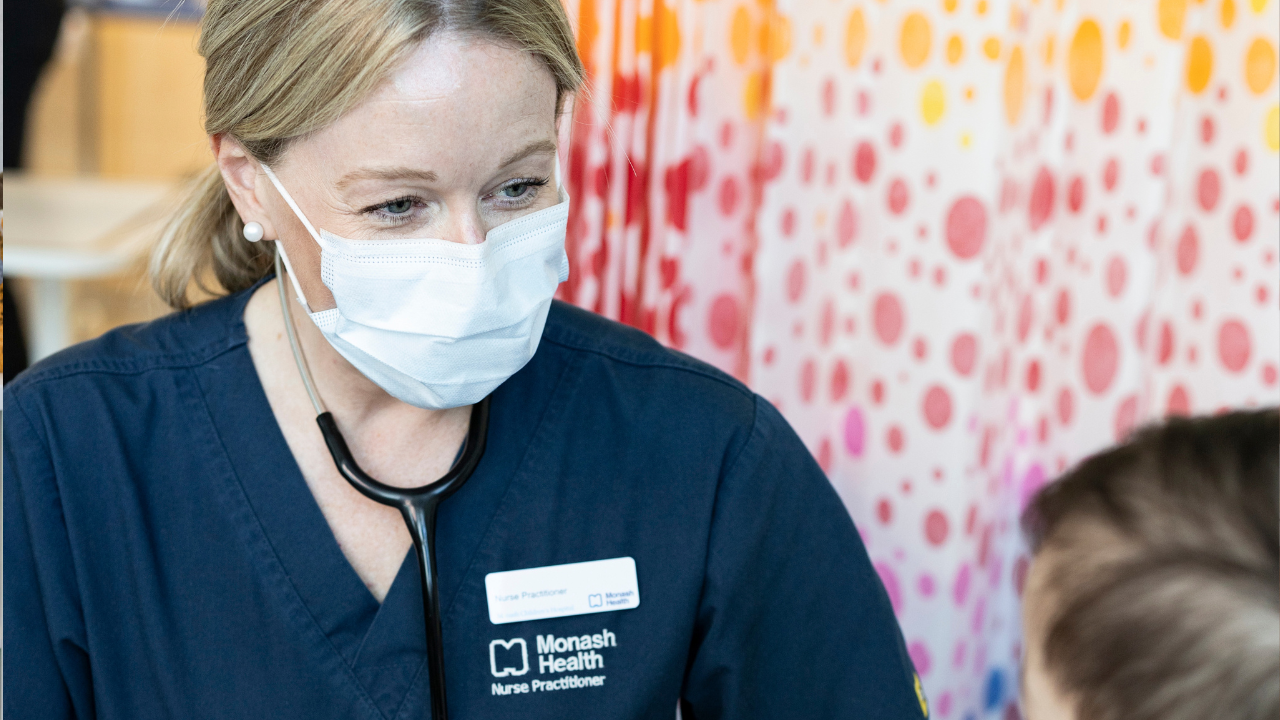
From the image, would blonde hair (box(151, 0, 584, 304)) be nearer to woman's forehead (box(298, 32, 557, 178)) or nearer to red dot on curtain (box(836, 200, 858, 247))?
woman's forehead (box(298, 32, 557, 178))

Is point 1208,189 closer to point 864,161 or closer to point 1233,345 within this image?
point 1233,345

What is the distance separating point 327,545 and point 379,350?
0.20 meters

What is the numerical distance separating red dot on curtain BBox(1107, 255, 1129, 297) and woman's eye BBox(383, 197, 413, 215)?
43.4 inches

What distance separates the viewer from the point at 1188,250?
5.29 feet

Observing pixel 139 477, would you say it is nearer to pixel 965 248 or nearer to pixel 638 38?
pixel 638 38

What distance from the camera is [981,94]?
155cm

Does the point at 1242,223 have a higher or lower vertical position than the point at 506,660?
higher

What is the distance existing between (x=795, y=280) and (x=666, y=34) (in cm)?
42

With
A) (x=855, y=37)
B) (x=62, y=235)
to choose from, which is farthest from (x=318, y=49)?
(x=62, y=235)

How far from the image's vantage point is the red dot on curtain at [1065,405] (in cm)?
168

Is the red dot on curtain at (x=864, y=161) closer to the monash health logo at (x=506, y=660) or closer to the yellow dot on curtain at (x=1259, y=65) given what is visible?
the yellow dot on curtain at (x=1259, y=65)

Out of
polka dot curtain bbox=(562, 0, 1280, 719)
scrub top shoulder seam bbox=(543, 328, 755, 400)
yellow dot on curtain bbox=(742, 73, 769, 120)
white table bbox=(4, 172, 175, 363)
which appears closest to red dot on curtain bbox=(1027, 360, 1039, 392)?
polka dot curtain bbox=(562, 0, 1280, 719)

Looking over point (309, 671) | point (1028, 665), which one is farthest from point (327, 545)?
point (1028, 665)

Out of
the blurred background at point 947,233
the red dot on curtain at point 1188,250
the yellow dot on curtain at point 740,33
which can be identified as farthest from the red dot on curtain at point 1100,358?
the yellow dot on curtain at point 740,33
